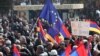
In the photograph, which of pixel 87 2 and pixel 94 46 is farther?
pixel 87 2

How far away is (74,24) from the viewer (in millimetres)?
14414

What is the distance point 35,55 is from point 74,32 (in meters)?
1.62

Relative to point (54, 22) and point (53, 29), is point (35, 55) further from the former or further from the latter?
point (54, 22)

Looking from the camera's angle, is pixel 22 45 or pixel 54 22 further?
pixel 54 22

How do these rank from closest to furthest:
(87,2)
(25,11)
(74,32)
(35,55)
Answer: (35,55) < (74,32) < (25,11) < (87,2)

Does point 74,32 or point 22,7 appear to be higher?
point 74,32

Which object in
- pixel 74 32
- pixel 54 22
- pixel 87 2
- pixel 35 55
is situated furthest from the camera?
pixel 87 2

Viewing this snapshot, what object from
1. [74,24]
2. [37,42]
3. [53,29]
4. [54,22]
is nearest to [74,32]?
[74,24]

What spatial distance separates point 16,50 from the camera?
1237 centimetres

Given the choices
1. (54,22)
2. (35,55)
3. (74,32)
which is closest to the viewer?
(35,55)

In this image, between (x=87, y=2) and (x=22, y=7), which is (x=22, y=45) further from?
(x=87, y=2)

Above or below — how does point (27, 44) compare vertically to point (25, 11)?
above

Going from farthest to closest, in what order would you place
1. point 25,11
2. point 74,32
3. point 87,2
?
point 87,2, point 25,11, point 74,32

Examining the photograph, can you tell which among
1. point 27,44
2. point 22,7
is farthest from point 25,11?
point 27,44
